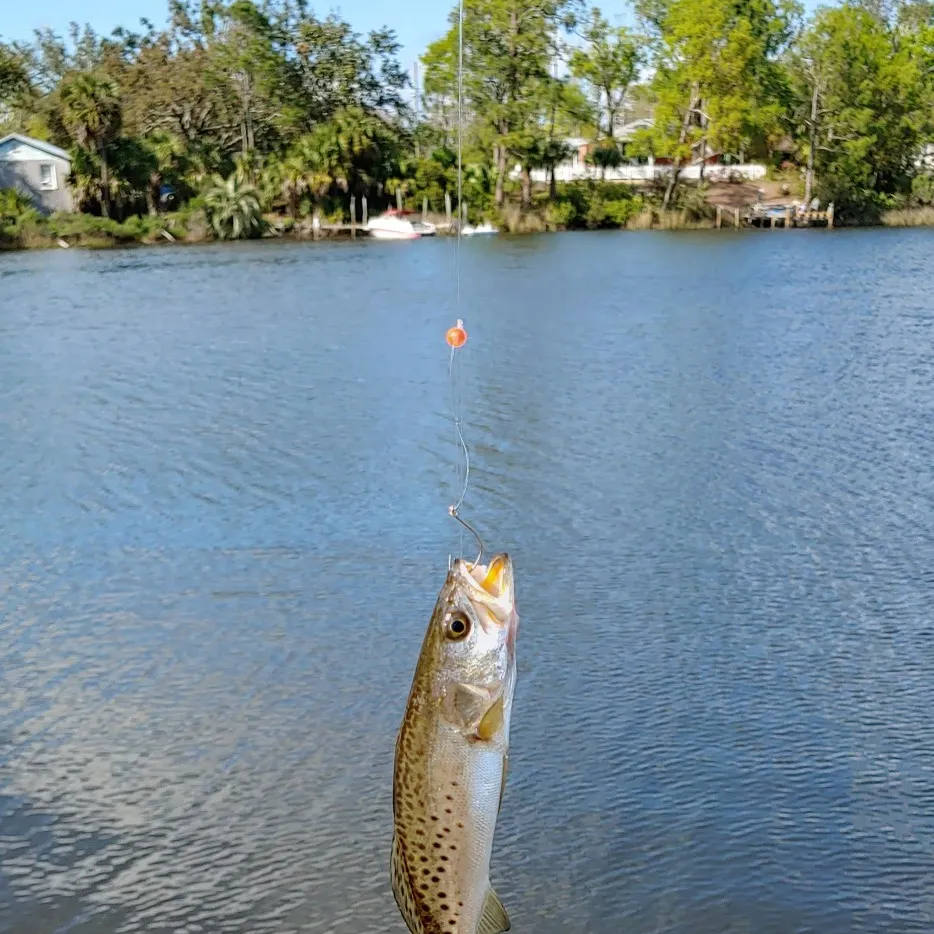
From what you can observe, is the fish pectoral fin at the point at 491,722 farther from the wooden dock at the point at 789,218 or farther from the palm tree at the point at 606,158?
the palm tree at the point at 606,158

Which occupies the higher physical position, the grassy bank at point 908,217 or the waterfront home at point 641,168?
the waterfront home at point 641,168

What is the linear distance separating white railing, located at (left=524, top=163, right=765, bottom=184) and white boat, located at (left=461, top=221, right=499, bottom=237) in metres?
7.31

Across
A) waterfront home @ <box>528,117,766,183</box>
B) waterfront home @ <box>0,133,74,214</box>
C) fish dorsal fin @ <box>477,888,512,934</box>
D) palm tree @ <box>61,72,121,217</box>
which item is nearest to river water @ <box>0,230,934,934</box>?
fish dorsal fin @ <box>477,888,512,934</box>

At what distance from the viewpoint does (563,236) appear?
222ft

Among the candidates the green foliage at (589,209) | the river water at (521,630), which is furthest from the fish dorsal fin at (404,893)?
the green foliage at (589,209)

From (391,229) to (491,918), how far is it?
2611 inches

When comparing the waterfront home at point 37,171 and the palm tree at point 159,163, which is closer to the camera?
the waterfront home at point 37,171

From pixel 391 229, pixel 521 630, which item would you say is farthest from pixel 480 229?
pixel 521 630

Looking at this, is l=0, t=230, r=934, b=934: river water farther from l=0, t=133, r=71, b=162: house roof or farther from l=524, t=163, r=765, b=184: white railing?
l=524, t=163, r=765, b=184: white railing

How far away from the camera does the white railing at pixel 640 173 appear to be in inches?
3196

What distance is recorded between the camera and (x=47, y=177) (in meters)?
70.3

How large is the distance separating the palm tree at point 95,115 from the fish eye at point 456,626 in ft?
227

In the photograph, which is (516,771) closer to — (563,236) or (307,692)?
(307,692)

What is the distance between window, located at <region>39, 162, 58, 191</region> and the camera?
230 ft
